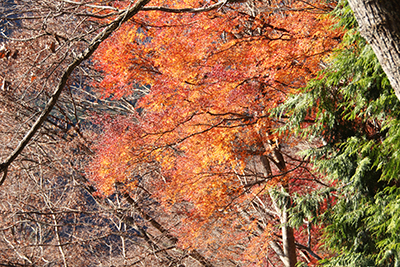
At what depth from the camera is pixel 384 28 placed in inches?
107

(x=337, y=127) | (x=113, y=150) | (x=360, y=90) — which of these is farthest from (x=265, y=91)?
(x=113, y=150)

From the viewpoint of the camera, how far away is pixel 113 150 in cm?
993

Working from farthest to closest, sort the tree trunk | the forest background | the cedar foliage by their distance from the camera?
1. the cedar foliage
2. the forest background
3. the tree trunk

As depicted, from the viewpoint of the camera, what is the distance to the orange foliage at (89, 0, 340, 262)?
7.43 m

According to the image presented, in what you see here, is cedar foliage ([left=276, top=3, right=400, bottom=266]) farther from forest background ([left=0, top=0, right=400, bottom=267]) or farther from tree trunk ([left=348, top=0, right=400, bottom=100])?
tree trunk ([left=348, top=0, right=400, bottom=100])

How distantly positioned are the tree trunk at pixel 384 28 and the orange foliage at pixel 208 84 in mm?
4076

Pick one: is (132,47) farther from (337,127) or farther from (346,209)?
(346,209)

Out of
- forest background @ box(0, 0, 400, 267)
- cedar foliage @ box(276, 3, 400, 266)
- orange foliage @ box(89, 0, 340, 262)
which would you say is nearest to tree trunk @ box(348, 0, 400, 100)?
forest background @ box(0, 0, 400, 267)

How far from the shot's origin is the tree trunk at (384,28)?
269 cm

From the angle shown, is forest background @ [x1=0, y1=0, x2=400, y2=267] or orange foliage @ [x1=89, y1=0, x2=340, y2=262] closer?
forest background @ [x1=0, y1=0, x2=400, y2=267]

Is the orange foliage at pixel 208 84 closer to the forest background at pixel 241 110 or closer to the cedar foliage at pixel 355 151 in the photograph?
the forest background at pixel 241 110

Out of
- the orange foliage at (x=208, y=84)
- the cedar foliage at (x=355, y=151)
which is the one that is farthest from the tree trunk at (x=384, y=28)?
the orange foliage at (x=208, y=84)

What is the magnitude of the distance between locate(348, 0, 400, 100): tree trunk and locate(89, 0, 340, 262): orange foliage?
408cm

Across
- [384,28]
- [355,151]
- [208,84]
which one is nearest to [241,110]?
[208,84]
